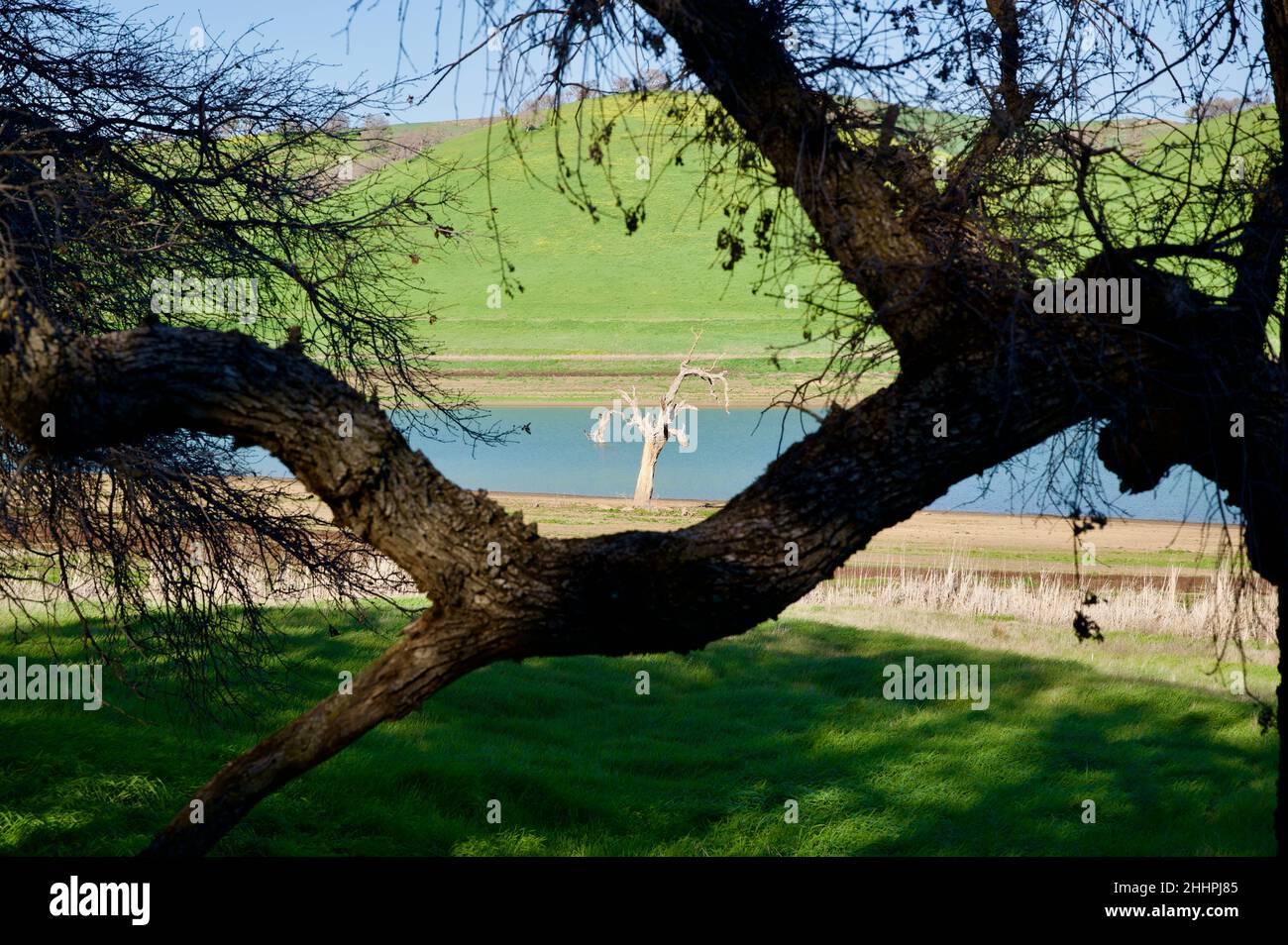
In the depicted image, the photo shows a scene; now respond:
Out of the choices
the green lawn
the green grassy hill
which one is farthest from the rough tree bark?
the green grassy hill

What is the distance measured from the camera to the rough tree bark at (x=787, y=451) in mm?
3637

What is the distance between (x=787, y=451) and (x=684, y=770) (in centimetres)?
479

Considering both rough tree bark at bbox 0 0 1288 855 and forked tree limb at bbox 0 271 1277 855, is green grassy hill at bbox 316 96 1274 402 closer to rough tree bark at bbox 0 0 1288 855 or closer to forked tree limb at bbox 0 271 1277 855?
rough tree bark at bbox 0 0 1288 855

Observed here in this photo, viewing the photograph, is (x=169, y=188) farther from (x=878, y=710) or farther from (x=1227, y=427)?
(x=878, y=710)

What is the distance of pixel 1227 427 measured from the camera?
4.34m

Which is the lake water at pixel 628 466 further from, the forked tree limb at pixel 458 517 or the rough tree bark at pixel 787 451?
the forked tree limb at pixel 458 517

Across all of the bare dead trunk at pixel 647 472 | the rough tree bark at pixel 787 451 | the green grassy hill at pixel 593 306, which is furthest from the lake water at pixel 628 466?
the rough tree bark at pixel 787 451

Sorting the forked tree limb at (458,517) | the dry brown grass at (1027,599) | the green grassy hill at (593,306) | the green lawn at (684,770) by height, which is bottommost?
the green lawn at (684,770)

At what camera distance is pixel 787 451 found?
4090 mm

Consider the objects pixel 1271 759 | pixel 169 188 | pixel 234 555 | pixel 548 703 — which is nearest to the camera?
pixel 169 188

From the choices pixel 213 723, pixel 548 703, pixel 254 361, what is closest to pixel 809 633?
pixel 548 703

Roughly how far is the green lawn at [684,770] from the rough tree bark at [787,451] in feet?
9.95

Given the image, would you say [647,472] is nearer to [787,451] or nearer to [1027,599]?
[1027,599]
